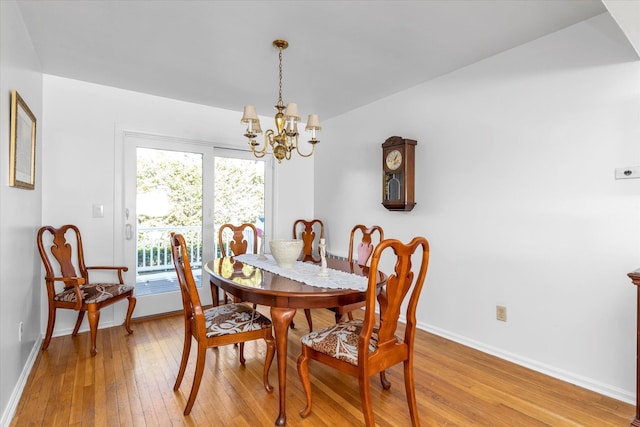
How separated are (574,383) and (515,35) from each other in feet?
7.75

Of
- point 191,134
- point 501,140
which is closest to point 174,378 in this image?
point 191,134

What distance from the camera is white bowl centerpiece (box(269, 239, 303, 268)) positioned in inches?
93.0

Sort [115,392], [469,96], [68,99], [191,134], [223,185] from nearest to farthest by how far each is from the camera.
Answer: [115,392]
[469,96]
[68,99]
[191,134]
[223,185]

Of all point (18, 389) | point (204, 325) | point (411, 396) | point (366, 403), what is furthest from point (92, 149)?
point (411, 396)

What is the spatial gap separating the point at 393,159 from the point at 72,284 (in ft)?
9.79

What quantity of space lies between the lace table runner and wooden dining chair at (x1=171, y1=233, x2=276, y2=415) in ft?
1.11

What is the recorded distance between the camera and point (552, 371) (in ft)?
7.58

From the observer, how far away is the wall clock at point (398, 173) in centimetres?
316

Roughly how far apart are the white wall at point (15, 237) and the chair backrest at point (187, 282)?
2.71ft

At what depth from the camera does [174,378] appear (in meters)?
2.25

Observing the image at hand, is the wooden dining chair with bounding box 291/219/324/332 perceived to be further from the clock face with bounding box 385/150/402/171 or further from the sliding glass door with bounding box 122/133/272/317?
the clock face with bounding box 385/150/402/171

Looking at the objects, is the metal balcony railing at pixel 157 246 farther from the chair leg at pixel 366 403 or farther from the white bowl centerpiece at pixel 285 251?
the chair leg at pixel 366 403

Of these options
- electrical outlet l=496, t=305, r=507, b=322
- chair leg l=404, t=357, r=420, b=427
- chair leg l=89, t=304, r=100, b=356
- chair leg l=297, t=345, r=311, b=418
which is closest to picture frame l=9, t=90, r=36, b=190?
chair leg l=89, t=304, r=100, b=356

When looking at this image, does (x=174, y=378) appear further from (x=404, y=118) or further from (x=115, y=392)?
(x=404, y=118)
